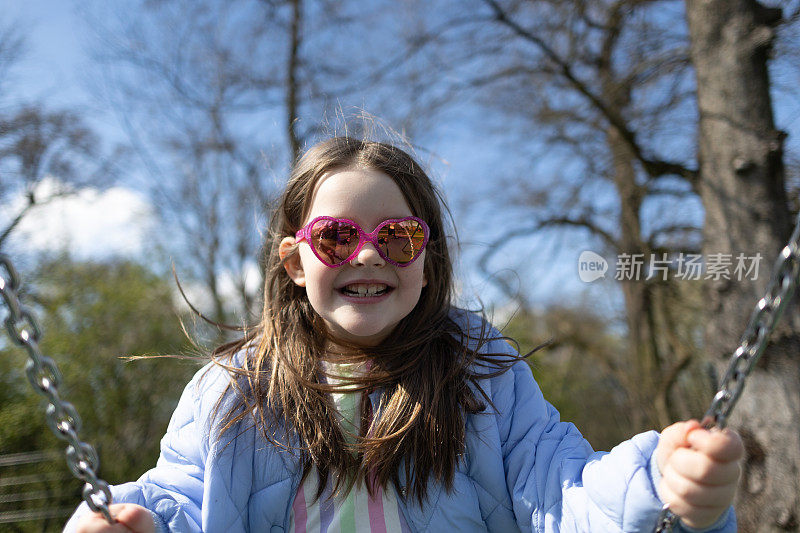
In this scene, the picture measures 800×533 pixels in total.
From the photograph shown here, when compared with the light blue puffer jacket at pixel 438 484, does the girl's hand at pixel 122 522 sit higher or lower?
higher

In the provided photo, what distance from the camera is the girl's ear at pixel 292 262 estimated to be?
6.69ft

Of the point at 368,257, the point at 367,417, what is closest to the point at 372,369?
the point at 367,417

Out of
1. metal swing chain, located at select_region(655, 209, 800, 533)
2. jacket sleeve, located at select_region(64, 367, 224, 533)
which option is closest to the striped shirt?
jacket sleeve, located at select_region(64, 367, 224, 533)

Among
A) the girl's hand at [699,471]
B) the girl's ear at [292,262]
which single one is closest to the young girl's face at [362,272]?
the girl's ear at [292,262]

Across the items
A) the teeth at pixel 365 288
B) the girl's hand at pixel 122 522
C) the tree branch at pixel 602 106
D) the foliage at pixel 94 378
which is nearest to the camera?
the girl's hand at pixel 122 522

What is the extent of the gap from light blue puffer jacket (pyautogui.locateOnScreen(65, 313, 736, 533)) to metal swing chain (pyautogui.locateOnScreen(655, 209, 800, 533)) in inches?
15.8

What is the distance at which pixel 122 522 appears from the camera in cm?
131

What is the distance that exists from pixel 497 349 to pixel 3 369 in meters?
4.23

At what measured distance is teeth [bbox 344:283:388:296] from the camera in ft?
5.98

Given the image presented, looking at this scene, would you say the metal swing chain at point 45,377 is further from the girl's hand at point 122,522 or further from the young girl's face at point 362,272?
the young girl's face at point 362,272

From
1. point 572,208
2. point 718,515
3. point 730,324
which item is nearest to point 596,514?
point 718,515

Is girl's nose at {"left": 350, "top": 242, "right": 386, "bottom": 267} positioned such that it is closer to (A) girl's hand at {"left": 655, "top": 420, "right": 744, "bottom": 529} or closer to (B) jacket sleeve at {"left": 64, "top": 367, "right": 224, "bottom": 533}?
(B) jacket sleeve at {"left": 64, "top": 367, "right": 224, "bottom": 533}

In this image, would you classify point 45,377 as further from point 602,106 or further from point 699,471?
point 602,106

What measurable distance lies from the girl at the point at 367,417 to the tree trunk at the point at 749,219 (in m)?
2.17
